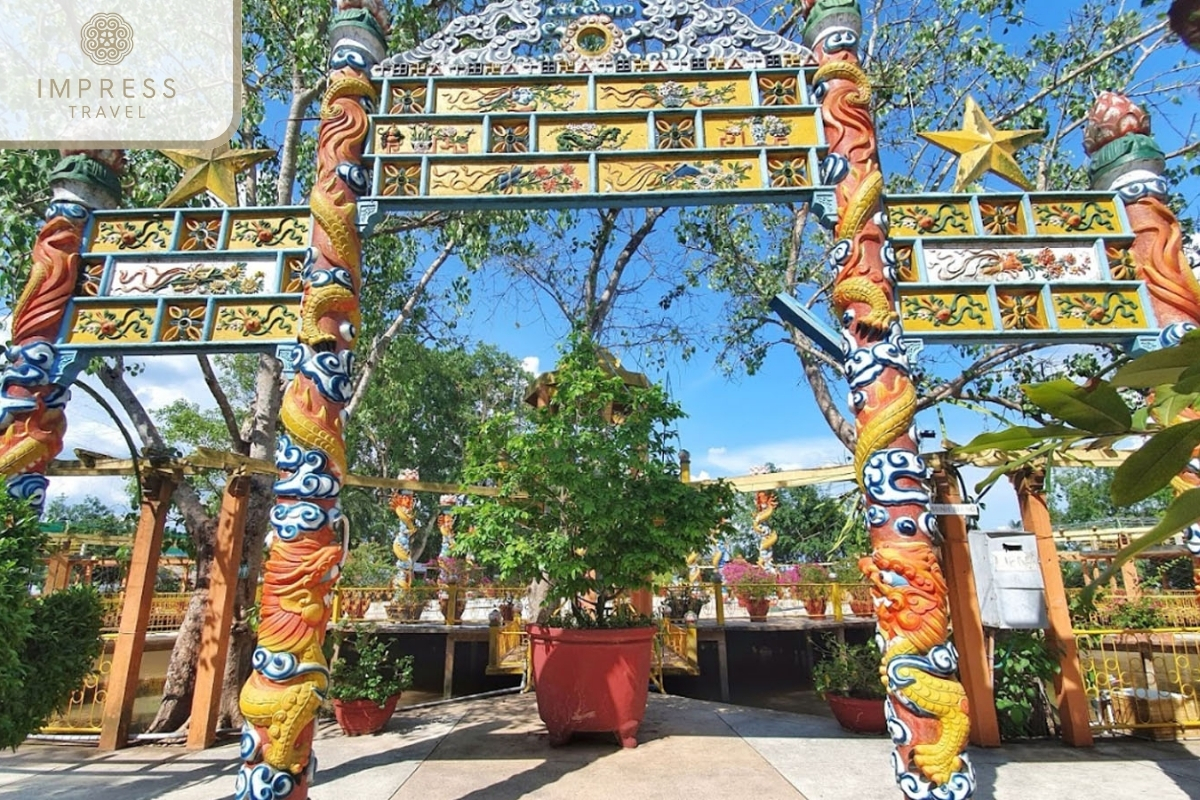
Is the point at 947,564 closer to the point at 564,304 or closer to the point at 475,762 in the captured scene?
the point at 475,762

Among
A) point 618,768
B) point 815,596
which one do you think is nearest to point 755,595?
point 815,596

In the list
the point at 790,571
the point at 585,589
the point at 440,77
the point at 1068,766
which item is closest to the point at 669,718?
Result: the point at 585,589

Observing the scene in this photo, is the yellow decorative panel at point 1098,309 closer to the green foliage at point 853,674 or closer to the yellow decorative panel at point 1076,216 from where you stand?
the yellow decorative panel at point 1076,216

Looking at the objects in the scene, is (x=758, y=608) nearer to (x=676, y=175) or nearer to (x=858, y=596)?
(x=858, y=596)

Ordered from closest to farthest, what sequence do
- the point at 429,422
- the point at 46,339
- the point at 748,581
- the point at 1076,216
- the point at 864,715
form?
the point at 46,339
the point at 1076,216
the point at 864,715
the point at 748,581
the point at 429,422

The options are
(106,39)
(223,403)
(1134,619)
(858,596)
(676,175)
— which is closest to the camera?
(106,39)

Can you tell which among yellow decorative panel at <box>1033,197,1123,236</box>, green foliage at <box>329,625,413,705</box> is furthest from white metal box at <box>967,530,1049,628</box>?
green foliage at <box>329,625,413,705</box>

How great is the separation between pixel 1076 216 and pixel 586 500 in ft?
12.1

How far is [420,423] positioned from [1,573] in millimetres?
20267

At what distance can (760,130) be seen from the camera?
427 cm

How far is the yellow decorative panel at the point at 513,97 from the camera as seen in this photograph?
4.40 m

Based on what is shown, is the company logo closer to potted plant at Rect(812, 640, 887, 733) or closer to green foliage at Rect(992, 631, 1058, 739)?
potted plant at Rect(812, 640, 887, 733)

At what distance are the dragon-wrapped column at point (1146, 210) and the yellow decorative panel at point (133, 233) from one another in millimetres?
6039

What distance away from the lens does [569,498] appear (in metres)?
4.93
